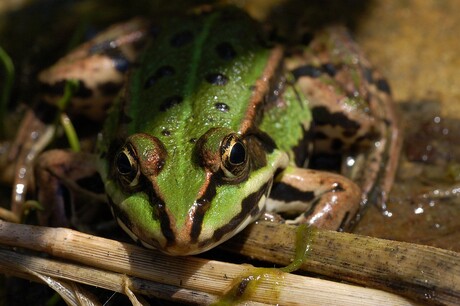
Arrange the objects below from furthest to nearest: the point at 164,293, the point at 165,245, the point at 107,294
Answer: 1. the point at 107,294
2. the point at 164,293
3. the point at 165,245

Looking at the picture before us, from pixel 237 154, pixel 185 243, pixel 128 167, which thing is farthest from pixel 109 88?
pixel 185 243

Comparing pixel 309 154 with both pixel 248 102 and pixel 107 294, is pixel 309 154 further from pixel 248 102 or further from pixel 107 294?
pixel 107 294

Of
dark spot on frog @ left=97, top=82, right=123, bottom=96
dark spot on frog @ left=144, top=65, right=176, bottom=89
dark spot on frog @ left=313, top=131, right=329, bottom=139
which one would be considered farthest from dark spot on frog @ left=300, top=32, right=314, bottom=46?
dark spot on frog @ left=97, top=82, right=123, bottom=96

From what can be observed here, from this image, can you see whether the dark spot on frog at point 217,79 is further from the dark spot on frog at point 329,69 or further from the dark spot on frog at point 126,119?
the dark spot on frog at point 329,69

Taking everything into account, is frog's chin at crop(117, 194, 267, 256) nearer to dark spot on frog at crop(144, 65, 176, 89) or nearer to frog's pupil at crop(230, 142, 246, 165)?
frog's pupil at crop(230, 142, 246, 165)

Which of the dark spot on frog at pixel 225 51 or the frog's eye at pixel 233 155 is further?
the dark spot on frog at pixel 225 51

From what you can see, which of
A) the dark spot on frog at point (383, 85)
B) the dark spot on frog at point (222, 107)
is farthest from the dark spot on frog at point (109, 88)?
the dark spot on frog at point (383, 85)

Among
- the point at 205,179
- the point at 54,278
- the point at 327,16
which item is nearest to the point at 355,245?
the point at 205,179
